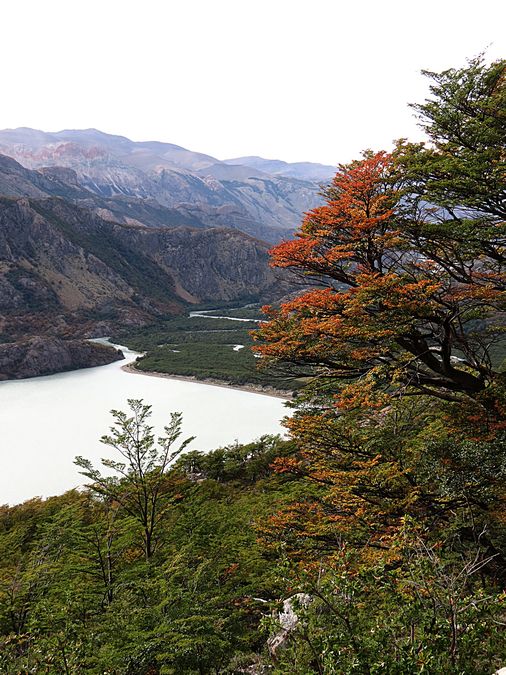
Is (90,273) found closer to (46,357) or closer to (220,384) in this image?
(46,357)

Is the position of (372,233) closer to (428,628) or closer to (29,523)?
(428,628)

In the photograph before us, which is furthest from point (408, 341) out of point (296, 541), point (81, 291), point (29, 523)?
point (81, 291)

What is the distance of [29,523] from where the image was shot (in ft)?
60.1

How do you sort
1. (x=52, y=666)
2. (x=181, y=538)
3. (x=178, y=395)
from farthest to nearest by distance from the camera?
(x=178, y=395) → (x=181, y=538) → (x=52, y=666)

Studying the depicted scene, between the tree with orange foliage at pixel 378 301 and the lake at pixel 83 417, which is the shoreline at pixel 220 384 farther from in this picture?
the tree with orange foliage at pixel 378 301

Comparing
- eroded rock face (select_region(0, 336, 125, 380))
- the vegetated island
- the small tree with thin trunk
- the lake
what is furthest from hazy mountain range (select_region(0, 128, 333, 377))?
the small tree with thin trunk

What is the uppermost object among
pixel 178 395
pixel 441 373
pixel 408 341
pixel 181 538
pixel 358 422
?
pixel 408 341

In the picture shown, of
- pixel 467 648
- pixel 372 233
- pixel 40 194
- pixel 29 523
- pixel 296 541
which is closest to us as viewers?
pixel 467 648

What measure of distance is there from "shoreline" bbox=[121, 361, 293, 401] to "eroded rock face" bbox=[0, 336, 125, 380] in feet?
27.7

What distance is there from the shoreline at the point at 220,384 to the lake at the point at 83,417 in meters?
1.47

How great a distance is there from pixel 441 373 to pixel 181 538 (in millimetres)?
8401

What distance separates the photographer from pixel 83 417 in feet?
158

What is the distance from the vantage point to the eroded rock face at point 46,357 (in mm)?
76125

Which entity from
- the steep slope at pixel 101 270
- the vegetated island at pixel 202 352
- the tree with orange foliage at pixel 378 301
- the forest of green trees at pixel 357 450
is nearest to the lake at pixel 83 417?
the vegetated island at pixel 202 352
